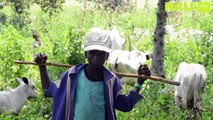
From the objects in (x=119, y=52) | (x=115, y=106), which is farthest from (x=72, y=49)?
(x=115, y=106)

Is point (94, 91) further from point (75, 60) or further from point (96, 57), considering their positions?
point (75, 60)

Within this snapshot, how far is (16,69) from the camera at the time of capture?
5098 mm

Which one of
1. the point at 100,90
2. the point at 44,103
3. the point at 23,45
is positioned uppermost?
the point at 23,45

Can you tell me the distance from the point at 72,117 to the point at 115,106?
28 centimetres

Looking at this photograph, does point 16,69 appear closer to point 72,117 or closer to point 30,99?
point 30,99

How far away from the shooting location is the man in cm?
238

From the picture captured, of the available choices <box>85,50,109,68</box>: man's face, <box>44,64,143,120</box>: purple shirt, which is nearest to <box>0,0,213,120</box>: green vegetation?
<box>44,64,143,120</box>: purple shirt

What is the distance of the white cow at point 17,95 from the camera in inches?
185

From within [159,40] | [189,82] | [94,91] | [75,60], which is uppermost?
[159,40]

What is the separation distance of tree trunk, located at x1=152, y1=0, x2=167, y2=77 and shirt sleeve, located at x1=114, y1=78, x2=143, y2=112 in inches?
91.5

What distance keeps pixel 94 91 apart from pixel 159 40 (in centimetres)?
255

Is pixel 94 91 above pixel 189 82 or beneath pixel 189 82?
above

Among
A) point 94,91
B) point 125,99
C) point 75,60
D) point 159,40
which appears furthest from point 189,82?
point 75,60

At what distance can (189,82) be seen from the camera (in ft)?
14.0
